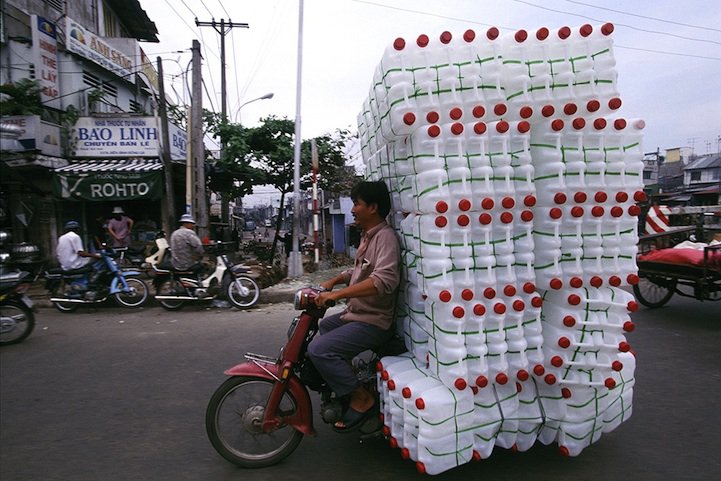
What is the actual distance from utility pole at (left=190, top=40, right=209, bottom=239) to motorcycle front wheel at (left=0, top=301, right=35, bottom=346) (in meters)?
5.05

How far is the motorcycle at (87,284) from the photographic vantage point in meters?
7.96

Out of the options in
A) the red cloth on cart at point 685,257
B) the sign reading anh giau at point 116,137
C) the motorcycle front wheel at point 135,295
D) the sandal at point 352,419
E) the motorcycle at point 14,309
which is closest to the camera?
the sandal at point 352,419

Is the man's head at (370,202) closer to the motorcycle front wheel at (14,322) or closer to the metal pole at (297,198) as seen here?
the motorcycle front wheel at (14,322)

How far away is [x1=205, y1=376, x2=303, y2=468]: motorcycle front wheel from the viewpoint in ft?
9.21

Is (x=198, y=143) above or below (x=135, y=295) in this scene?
above

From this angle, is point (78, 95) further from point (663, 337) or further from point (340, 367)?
point (663, 337)

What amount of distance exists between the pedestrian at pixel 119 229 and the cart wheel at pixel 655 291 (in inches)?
443

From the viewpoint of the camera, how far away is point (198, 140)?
11.1 metres

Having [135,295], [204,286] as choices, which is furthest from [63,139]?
[204,286]

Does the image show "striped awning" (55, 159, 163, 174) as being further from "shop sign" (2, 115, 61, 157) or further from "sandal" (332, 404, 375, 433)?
"sandal" (332, 404, 375, 433)

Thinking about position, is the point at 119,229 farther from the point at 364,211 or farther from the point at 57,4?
Result: the point at 364,211

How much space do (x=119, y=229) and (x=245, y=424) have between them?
Answer: 10.6m

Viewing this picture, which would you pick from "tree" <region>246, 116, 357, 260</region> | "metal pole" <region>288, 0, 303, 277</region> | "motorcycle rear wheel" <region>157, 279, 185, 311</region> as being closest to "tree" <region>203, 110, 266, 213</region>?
"tree" <region>246, 116, 357, 260</region>

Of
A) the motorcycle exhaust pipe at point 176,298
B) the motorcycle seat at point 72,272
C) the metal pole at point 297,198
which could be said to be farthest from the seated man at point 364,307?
the metal pole at point 297,198
